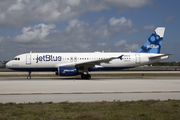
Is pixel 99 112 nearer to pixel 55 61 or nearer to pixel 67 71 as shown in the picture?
pixel 67 71

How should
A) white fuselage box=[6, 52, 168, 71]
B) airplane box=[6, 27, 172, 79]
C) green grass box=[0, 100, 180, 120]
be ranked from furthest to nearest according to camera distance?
white fuselage box=[6, 52, 168, 71], airplane box=[6, 27, 172, 79], green grass box=[0, 100, 180, 120]

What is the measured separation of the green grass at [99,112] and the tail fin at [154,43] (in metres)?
23.7

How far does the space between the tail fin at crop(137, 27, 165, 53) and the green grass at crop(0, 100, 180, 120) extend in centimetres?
2369

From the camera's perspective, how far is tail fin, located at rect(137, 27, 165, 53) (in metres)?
31.3

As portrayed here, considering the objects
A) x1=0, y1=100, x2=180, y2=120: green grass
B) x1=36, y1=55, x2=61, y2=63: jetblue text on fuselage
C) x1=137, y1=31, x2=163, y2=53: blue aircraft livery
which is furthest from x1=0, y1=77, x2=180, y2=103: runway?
x1=137, y1=31, x2=163, y2=53: blue aircraft livery

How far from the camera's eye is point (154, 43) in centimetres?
3133

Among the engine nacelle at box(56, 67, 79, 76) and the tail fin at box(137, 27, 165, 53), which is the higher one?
the tail fin at box(137, 27, 165, 53)

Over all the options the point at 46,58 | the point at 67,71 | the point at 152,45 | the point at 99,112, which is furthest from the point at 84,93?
the point at 152,45

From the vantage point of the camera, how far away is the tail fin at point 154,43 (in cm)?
3127

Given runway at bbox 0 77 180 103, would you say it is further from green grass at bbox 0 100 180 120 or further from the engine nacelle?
the engine nacelle

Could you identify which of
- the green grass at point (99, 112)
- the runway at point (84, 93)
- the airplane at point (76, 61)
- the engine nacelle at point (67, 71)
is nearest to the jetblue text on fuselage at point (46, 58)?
the airplane at point (76, 61)

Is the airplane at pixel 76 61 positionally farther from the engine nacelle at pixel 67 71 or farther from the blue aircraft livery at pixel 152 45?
the blue aircraft livery at pixel 152 45

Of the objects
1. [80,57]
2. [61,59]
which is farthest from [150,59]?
[61,59]

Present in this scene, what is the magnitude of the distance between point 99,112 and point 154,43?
26.4 metres
